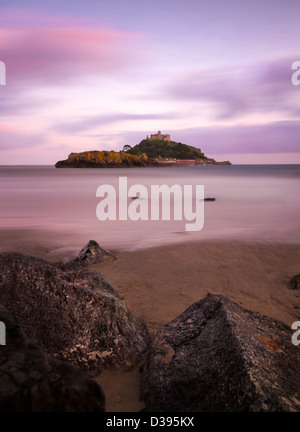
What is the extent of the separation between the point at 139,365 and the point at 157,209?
51.0 feet

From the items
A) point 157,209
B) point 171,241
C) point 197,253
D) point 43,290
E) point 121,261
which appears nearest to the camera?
point 43,290

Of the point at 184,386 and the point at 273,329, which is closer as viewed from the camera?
the point at 184,386

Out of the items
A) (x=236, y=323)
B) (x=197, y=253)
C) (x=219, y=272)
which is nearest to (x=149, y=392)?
(x=236, y=323)

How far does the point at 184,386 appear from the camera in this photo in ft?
9.66

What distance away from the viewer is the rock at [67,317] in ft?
11.3

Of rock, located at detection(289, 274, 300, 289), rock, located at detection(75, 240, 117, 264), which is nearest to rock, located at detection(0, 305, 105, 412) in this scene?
rock, located at detection(289, 274, 300, 289)

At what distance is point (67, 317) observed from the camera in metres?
3.54

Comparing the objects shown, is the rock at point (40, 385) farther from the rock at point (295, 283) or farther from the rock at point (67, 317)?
the rock at point (295, 283)

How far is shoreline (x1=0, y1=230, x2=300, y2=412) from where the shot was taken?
361cm

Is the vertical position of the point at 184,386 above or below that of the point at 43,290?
below

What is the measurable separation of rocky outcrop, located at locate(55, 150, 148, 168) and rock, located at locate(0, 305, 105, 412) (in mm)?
131835

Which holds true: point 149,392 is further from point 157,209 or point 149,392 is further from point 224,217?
point 157,209

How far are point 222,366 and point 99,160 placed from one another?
13202 centimetres

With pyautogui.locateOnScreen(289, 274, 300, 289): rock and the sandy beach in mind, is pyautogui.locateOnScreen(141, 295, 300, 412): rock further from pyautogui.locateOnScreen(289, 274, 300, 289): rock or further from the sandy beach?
pyautogui.locateOnScreen(289, 274, 300, 289): rock
